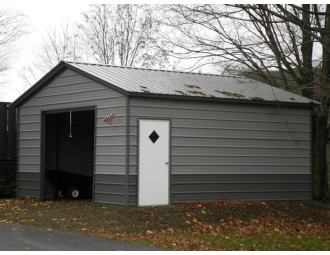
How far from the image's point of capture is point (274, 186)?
20.4 meters

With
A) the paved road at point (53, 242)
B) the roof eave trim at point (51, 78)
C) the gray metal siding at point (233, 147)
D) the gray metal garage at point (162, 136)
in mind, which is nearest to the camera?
the paved road at point (53, 242)

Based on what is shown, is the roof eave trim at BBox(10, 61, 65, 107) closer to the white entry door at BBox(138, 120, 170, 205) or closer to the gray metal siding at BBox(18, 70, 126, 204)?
the gray metal siding at BBox(18, 70, 126, 204)

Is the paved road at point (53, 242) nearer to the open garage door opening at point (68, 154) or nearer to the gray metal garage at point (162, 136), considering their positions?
the gray metal garage at point (162, 136)

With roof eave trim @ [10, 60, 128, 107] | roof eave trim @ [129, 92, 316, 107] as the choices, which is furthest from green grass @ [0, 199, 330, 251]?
roof eave trim @ [10, 60, 128, 107]

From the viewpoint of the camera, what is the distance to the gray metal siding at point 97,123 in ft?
58.2

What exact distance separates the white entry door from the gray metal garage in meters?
0.03

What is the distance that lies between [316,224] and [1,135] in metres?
11.8

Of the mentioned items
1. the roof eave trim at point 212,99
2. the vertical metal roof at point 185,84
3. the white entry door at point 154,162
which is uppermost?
the vertical metal roof at point 185,84

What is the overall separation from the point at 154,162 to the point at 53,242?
19.8ft

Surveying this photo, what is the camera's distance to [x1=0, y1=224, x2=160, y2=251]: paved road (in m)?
11.4

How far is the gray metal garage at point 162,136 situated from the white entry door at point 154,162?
26 millimetres

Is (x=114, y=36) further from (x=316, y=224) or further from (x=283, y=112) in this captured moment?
(x=316, y=224)

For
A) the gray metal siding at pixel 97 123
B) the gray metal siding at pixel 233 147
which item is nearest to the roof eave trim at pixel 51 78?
the gray metal siding at pixel 97 123

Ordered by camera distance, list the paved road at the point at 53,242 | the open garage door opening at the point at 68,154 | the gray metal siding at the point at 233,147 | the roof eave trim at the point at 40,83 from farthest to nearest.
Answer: the open garage door opening at the point at 68,154 → the roof eave trim at the point at 40,83 → the gray metal siding at the point at 233,147 → the paved road at the point at 53,242
